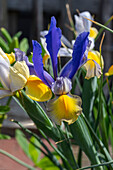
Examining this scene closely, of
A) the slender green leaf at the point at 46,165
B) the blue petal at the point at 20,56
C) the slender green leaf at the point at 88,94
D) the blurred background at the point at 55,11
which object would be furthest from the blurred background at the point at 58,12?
the blue petal at the point at 20,56

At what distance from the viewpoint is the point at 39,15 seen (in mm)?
2533

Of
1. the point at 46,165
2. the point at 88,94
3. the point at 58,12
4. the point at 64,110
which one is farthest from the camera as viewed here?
the point at 58,12

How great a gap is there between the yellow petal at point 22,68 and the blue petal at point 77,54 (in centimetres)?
6

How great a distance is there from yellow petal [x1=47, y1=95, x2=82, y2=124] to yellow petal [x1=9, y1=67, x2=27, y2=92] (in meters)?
0.04

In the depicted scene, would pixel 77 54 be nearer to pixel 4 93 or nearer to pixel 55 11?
pixel 4 93

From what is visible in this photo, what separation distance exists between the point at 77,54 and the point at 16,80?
0.08 metres

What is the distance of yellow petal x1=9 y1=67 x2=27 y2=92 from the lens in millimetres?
324

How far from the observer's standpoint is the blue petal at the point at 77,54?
337 mm

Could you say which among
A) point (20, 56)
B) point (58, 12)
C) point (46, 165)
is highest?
point (58, 12)

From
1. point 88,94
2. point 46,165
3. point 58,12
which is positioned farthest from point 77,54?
point 58,12

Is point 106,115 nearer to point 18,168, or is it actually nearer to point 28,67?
point 28,67

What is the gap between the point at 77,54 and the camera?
344 millimetres

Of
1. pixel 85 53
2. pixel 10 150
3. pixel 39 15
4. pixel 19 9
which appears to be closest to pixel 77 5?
pixel 19 9

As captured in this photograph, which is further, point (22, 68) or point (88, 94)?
point (88, 94)
